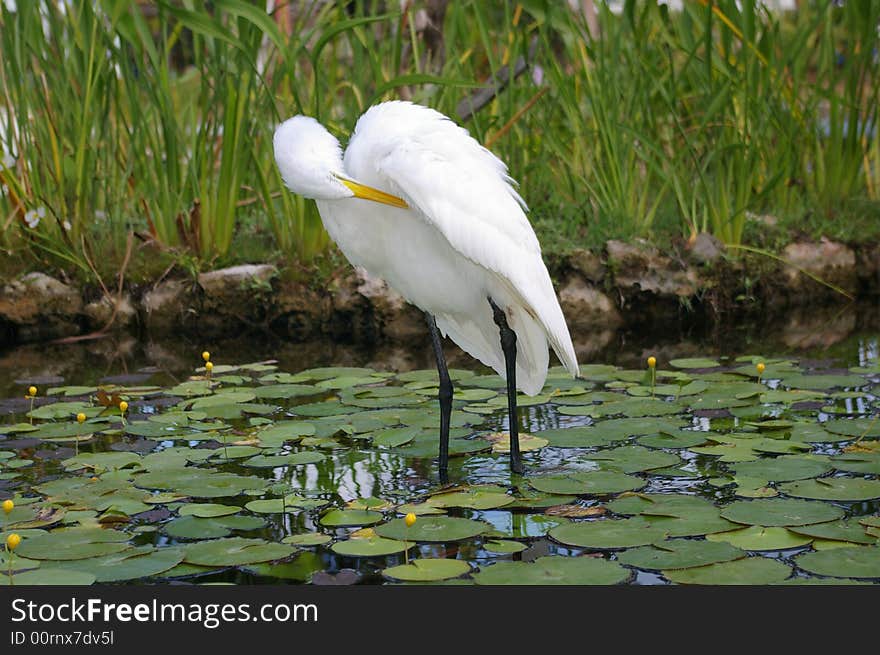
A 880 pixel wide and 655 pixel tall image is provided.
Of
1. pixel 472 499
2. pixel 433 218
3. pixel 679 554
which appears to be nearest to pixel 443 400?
pixel 472 499

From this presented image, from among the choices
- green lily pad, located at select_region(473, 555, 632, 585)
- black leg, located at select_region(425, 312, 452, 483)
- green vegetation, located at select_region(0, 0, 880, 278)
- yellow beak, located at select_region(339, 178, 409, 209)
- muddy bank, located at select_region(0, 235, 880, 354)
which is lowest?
green lily pad, located at select_region(473, 555, 632, 585)

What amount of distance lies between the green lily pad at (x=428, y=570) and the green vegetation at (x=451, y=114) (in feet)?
9.61

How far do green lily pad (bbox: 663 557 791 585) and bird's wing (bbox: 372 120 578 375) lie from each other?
906 millimetres

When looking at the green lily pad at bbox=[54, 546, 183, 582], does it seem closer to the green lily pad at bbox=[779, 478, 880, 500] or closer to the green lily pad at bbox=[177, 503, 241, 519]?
the green lily pad at bbox=[177, 503, 241, 519]

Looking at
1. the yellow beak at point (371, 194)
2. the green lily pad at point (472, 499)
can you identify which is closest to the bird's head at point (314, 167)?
the yellow beak at point (371, 194)

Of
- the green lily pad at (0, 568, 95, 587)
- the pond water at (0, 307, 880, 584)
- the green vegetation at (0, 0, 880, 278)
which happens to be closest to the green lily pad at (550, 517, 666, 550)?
the pond water at (0, 307, 880, 584)

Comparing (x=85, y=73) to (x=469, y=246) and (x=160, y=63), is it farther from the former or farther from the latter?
(x=469, y=246)

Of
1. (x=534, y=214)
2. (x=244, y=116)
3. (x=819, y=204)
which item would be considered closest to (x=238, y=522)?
(x=244, y=116)

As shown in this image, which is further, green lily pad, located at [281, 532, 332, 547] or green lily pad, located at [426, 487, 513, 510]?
green lily pad, located at [426, 487, 513, 510]

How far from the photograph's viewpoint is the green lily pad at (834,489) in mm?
3014

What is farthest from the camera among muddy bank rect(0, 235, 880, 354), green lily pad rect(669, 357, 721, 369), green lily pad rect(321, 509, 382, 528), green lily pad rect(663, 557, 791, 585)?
muddy bank rect(0, 235, 880, 354)

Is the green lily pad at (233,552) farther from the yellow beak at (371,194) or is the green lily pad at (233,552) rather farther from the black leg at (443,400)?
the yellow beak at (371,194)

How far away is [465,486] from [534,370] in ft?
1.85

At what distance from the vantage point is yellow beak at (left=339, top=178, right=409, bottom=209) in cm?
308
